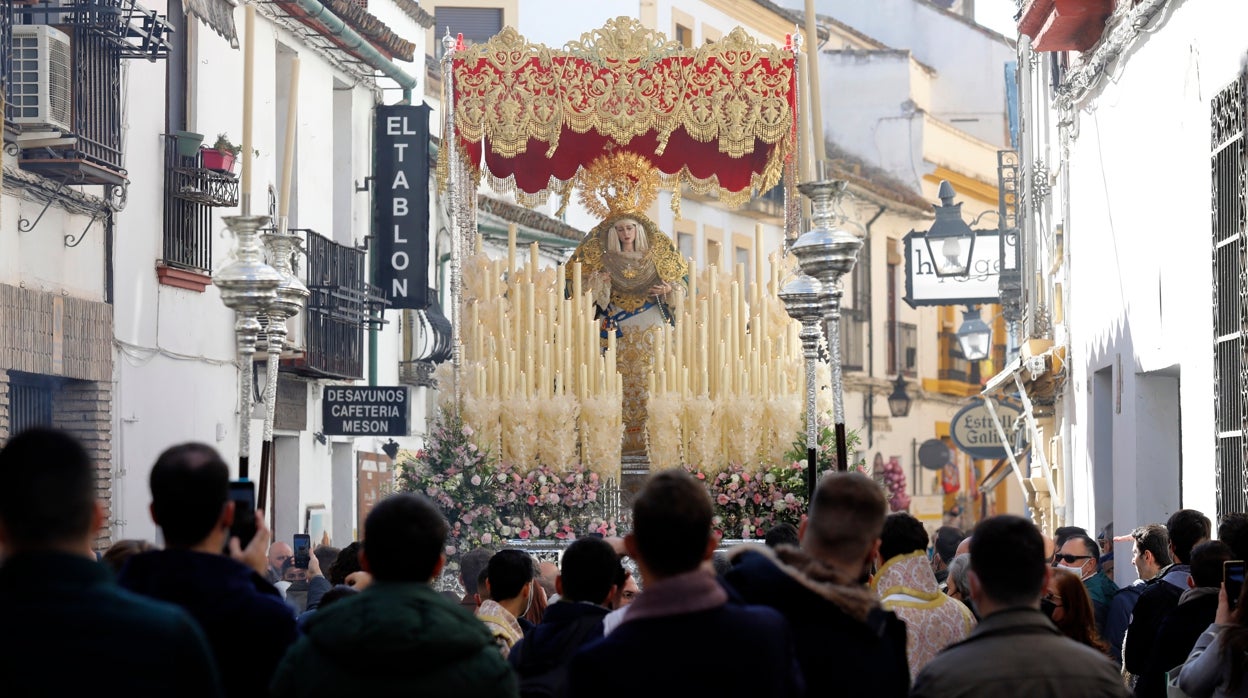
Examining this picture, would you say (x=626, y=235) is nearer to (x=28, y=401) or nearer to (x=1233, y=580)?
(x=28, y=401)

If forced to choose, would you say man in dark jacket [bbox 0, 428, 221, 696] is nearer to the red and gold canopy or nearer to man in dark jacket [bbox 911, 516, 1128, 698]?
man in dark jacket [bbox 911, 516, 1128, 698]

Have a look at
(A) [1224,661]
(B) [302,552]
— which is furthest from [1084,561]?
(A) [1224,661]

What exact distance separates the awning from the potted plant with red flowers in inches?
34.5

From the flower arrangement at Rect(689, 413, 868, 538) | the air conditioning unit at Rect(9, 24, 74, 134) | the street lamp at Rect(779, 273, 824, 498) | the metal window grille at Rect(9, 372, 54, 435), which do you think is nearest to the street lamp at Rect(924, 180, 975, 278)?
the flower arrangement at Rect(689, 413, 868, 538)

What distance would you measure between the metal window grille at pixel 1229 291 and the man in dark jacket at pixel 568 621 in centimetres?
474

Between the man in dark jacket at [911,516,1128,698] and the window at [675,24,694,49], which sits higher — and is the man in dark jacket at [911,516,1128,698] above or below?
below

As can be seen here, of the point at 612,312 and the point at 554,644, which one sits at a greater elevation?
the point at 612,312

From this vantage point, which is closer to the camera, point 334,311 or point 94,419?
point 94,419

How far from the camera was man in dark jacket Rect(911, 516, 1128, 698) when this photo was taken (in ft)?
13.2

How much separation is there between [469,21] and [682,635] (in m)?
23.8

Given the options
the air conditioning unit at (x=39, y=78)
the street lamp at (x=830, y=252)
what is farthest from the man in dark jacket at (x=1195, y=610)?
the air conditioning unit at (x=39, y=78)

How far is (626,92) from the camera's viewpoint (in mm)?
12602

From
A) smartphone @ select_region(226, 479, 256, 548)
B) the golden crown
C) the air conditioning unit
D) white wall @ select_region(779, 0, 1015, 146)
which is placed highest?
white wall @ select_region(779, 0, 1015, 146)

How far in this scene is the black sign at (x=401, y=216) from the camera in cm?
1947
